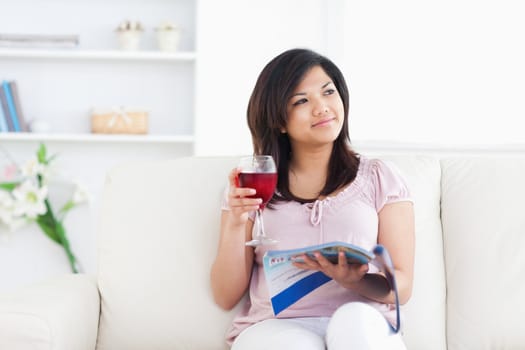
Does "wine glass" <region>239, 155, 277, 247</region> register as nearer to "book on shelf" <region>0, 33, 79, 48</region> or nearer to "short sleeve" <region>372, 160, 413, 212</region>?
"short sleeve" <region>372, 160, 413, 212</region>

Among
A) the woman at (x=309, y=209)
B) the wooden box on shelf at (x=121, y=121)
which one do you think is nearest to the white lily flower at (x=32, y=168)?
the wooden box on shelf at (x=121, y=121)

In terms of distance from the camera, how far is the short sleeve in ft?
6.10

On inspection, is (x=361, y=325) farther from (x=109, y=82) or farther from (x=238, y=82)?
(x=109, y=82)

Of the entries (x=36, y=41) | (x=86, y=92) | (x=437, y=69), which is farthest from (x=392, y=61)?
(x=36, y=41)

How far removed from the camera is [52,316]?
1652 millimetres

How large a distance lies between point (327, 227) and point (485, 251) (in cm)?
45

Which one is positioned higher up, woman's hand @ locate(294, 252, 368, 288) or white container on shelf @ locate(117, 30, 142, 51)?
white container on shelf @ locate(117, 30, 142, 51)

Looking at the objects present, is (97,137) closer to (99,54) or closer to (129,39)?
(99,54)

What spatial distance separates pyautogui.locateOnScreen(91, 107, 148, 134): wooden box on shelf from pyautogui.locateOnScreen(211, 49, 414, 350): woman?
69.3 inches

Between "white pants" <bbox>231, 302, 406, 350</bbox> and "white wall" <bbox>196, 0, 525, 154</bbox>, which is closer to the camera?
"white pants" <bbox>231, 302, 406, 350</bbox>

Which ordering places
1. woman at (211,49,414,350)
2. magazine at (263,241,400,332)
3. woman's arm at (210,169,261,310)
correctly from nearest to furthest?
magazine at (263,241,400,332), woman at (211,49,414,350), woman's arm at (210,169,261,310)

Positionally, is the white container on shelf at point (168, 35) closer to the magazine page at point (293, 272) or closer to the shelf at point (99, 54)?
the shelf at point (99, 54)

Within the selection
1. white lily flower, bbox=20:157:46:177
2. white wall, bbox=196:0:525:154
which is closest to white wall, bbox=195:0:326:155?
white wall, bbox=196:0:525:154

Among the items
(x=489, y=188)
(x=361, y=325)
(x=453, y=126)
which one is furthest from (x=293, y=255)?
(x=453, y=126)
